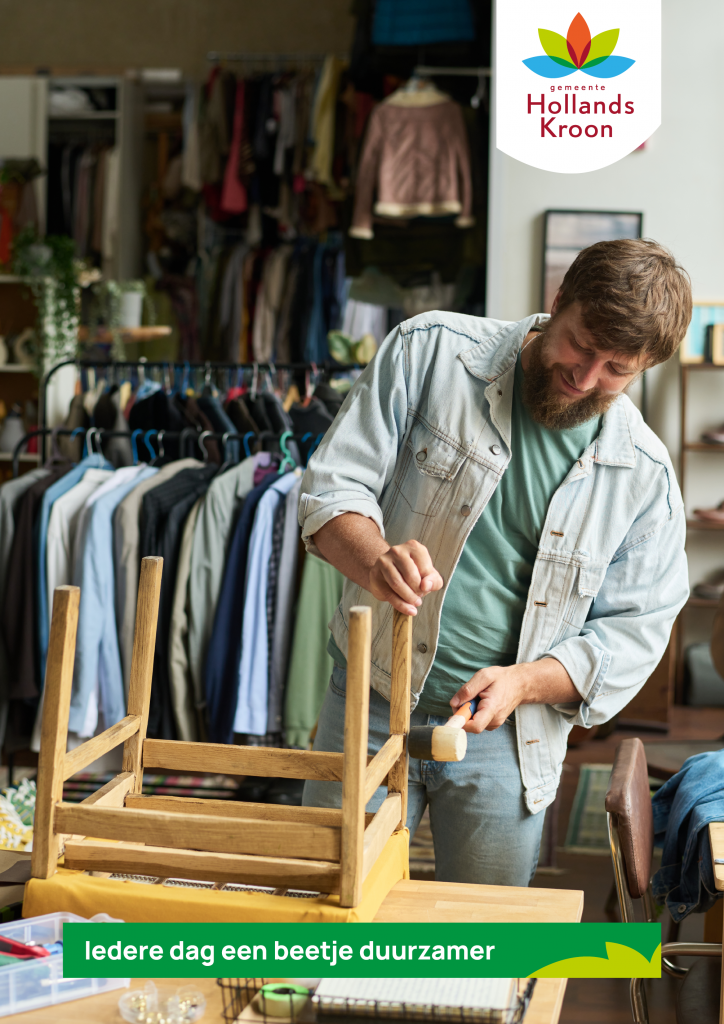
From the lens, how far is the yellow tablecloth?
960 mm

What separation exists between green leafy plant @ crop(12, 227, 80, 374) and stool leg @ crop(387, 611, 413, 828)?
10.2ft

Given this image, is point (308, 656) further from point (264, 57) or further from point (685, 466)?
point (264, 57)

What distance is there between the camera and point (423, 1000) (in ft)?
2.83

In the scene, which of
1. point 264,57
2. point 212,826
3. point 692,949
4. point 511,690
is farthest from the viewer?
point 264,57

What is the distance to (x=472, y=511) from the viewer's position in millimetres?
1484

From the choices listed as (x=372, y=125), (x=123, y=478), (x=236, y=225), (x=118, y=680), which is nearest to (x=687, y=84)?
(x=372, y=125)

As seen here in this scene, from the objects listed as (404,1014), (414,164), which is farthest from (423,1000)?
(414,164)

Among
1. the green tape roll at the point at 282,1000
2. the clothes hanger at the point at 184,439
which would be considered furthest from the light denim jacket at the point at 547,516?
the clothes hanger at the point at 184,439

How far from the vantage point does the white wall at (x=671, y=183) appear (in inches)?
178

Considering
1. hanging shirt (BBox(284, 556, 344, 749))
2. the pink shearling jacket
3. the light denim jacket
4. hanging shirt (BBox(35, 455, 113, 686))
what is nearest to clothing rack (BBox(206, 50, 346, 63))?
the pink shearling jacket

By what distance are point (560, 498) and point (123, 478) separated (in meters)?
1.70

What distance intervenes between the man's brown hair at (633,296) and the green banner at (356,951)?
0.75m

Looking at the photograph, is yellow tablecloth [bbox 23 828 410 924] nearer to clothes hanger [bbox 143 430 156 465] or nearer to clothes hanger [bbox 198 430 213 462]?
clothes hanger [bbox 198 430 213 462]

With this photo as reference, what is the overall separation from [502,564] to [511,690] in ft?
0.70
